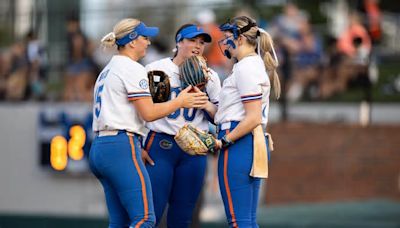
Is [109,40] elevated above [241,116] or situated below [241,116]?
above

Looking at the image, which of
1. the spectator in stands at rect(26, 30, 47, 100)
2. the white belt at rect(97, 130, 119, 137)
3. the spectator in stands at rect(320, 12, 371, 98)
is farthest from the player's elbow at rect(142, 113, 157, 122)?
the spectator in stands at rect(26, 30, 47, 100)

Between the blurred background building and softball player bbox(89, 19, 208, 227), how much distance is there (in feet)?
17.9

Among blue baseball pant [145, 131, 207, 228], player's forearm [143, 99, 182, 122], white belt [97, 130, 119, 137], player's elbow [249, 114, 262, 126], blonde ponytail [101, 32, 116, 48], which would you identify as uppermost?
blonde ponytail [101, 32, 116, 48]

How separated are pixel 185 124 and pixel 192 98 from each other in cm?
32

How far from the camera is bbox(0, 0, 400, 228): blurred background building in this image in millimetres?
15297

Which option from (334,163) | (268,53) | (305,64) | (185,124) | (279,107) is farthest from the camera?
(279,107)

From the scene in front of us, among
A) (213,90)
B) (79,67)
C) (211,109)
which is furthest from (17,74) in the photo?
(211,109)

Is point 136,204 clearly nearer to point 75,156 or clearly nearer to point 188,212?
point 188,212

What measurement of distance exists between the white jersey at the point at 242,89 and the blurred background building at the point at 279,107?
5400 mm

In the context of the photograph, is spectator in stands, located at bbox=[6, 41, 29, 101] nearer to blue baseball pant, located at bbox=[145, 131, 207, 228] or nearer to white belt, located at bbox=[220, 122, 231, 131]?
blue baseball pant, located at bbox=[145, 131, 207, 228]

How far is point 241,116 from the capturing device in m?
7.64

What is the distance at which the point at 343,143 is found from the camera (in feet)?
50.4

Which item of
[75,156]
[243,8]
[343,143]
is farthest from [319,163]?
[75,156]

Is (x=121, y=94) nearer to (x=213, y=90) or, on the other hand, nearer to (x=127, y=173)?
(x=127, y=173)
